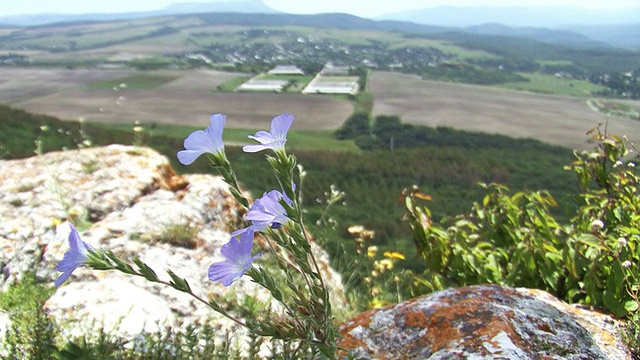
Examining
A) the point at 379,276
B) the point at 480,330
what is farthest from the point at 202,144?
the point at 379,276

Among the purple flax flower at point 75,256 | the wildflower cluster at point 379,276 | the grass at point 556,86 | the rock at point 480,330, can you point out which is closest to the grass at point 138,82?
the grass at point 556,86

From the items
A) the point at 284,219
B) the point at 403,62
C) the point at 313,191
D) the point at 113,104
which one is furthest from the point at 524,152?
the point at 403,62

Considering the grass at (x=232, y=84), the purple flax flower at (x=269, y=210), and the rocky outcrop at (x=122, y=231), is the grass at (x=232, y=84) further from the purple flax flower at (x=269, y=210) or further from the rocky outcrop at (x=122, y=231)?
the purple flax flower at (x=269, y=210)

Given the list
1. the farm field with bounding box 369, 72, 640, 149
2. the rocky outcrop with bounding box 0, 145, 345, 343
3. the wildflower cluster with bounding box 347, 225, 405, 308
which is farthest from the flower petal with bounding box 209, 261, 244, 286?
the farm field with bounding box 369, 72, 640, 149

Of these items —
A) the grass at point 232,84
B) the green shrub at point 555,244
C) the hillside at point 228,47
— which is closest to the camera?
the green shrub at point 555,244

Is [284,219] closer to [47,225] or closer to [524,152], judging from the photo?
[47,225]

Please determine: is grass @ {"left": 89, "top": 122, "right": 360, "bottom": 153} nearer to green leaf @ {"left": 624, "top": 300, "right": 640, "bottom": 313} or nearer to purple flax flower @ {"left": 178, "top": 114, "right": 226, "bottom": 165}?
green leaf @ {"left": 624, "top": 300, "right": 640, "bottom": 313}
